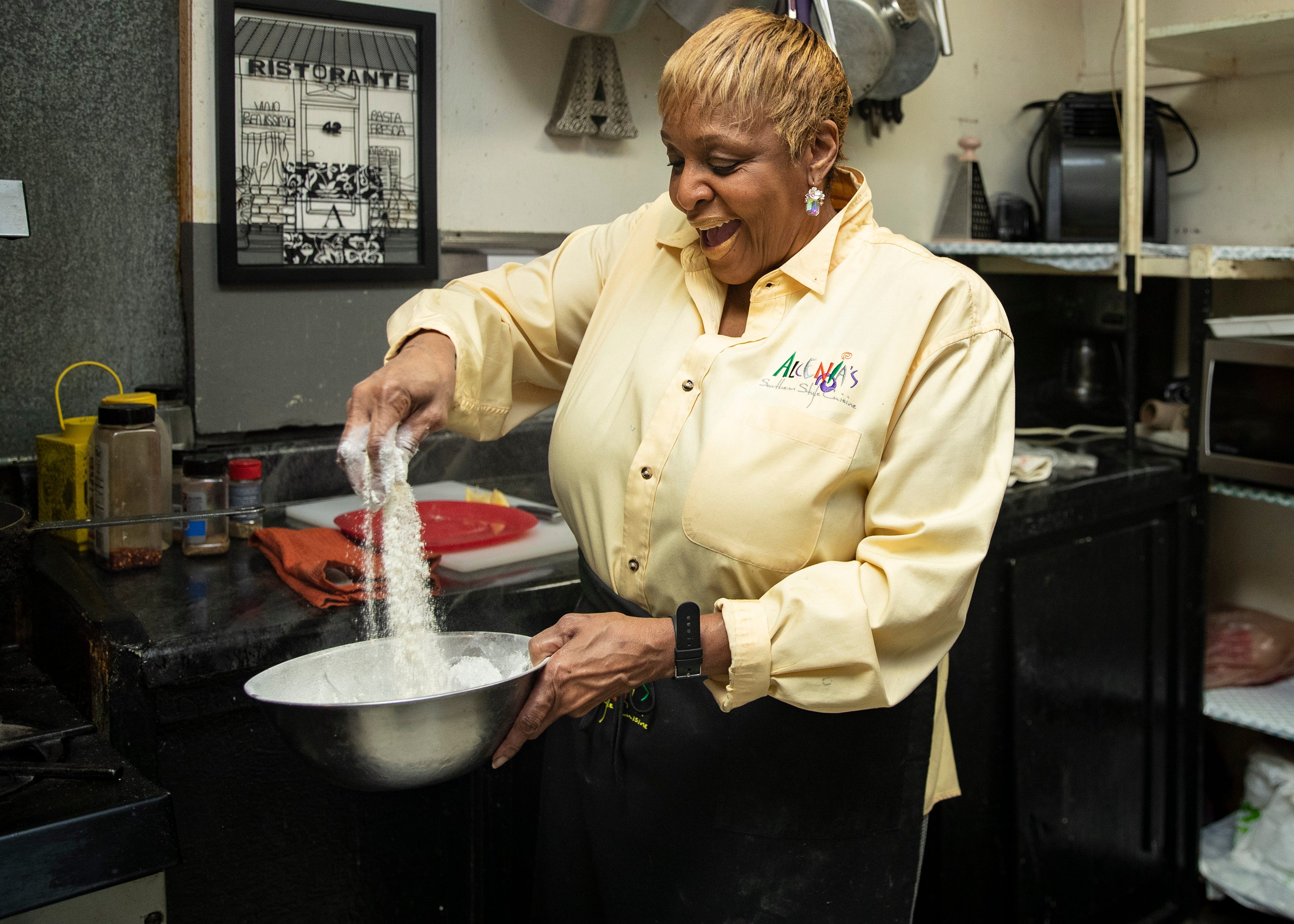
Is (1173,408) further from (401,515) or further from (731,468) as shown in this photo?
(401,515)

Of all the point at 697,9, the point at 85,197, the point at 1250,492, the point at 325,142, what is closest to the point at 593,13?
the point at 697,9

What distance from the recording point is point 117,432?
5.34 ft

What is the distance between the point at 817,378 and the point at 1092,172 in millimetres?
1722

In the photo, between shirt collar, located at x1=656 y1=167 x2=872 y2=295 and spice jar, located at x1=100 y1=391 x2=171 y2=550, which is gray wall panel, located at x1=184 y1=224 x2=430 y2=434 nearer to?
spice jar, located at x1=100 y1=391 x2=171 y2=550

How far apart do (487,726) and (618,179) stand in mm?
1544

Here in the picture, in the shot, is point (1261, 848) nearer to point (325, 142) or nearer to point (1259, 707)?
point (1259, 707)

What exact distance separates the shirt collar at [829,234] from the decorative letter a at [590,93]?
0.82m

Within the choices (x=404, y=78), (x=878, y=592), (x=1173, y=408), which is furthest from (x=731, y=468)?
(x=1173, y=408)

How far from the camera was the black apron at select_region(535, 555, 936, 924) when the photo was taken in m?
1.36

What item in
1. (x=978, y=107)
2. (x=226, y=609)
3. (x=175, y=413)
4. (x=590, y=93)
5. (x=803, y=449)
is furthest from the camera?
(x=978, y=107)

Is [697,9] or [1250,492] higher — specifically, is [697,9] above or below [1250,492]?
above

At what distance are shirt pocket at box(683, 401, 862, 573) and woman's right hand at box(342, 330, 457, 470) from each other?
32 centimetres

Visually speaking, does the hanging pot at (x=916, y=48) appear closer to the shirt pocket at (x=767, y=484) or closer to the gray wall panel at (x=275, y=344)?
the gray wall panel at (x=275, y=344)

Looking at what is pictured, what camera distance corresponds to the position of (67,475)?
169cm
